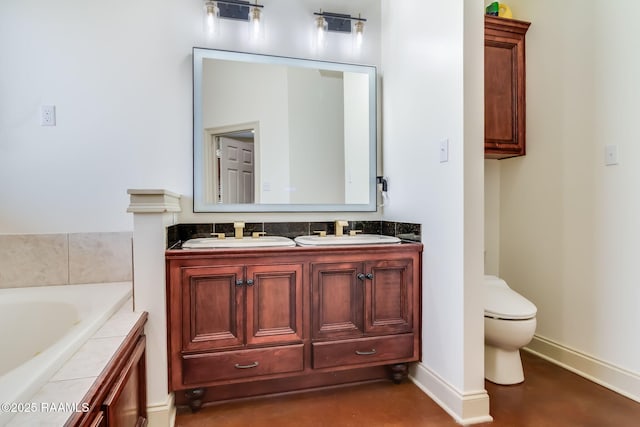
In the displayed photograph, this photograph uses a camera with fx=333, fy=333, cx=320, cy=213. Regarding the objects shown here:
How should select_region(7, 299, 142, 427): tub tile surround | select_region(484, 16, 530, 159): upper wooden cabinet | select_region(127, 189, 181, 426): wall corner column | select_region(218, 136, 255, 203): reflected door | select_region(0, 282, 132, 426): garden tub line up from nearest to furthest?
1. select_region(7, 299, 142, 427): tub tile surround
2. select_region(0, 282, 132, 426): garden tub
3. select_region(127, 189, 181, 426): wall corner column
4. select_region(218, 136, 255, 203): reflected door
5. select_region(484, 16, 530, 159): upper wooden cabinet

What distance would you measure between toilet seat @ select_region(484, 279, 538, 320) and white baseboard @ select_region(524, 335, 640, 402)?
46 cm

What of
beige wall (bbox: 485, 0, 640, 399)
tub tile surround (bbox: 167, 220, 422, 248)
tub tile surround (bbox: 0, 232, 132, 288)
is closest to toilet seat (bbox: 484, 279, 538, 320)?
beige wall (bbox: 485, 0, 640, 399)

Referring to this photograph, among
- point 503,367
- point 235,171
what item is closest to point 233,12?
point 235,171

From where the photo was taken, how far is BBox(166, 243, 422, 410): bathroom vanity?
163cm

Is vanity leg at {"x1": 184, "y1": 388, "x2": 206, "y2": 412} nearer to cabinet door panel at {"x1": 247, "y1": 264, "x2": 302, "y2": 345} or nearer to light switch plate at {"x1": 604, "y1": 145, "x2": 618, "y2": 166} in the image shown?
cabinet door panel at {"x1": 247, "y1": 264, "x2": 302, "y2": 345}

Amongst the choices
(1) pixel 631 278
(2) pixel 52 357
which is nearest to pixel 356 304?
(2) pixel 52 357

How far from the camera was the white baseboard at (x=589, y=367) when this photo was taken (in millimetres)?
1764

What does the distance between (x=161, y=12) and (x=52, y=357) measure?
2001mm

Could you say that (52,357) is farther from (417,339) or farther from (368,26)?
(368,26)

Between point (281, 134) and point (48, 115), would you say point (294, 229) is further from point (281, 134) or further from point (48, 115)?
point (48, 115)

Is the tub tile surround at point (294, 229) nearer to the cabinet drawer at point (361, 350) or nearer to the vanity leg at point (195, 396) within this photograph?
the cabinet drawer at point (361, 350)

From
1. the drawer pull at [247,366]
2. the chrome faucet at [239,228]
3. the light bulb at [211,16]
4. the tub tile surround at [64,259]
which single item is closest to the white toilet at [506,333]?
the drawer pull at [247,366]

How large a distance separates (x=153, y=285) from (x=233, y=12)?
1763 millimetres

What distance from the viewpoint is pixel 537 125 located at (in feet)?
7.66
